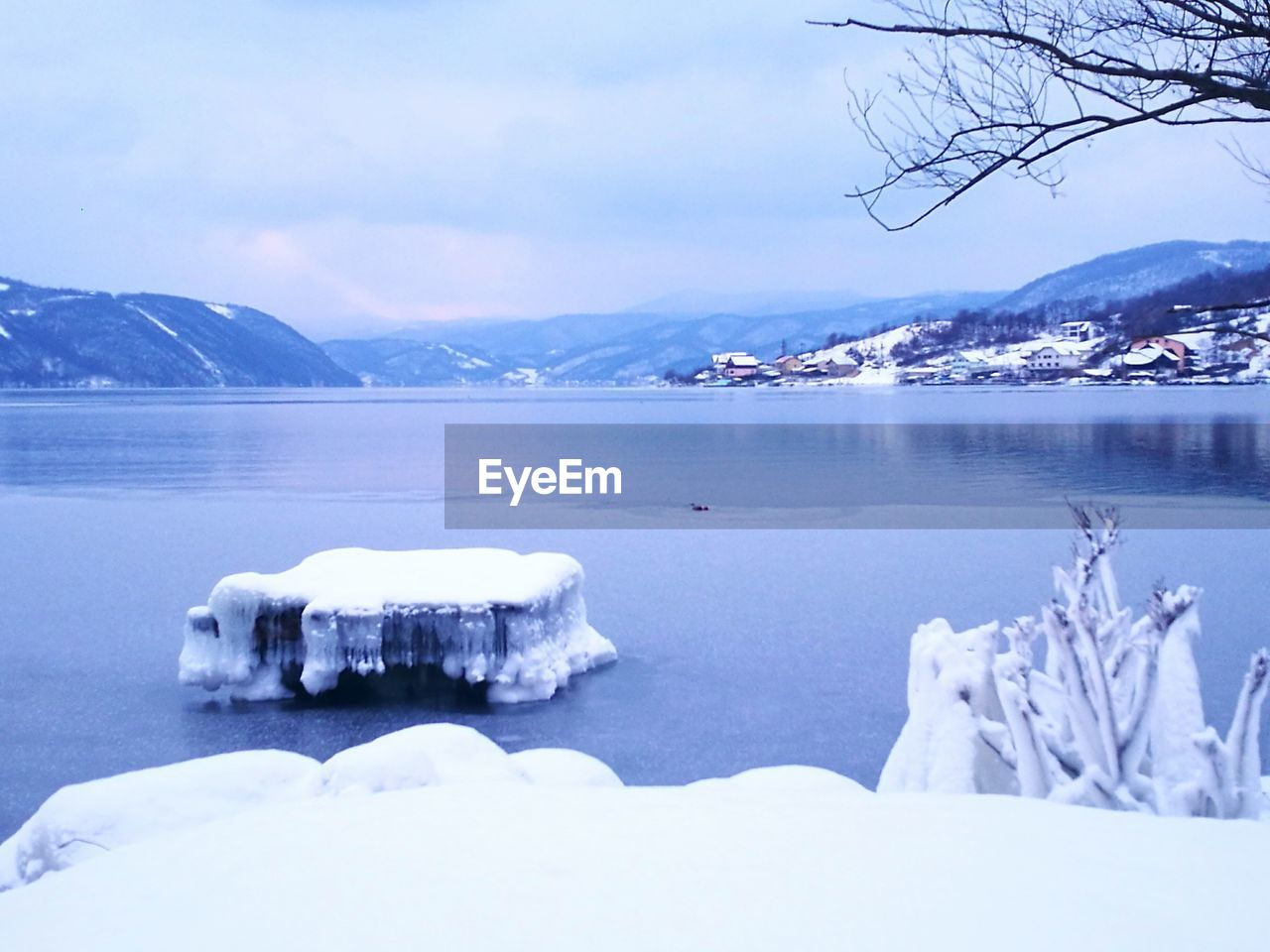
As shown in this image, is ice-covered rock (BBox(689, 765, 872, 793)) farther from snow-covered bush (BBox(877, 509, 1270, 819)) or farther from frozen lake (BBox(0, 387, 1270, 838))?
frozen lake (BBox(0, 387, 1270, 838))

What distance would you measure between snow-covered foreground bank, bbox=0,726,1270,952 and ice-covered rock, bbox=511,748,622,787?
8.24 ft

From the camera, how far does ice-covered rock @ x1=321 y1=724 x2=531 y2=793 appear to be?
660 cm

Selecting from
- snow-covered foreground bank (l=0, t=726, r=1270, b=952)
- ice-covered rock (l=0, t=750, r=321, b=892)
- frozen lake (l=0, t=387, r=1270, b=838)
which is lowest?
frozen lake (l=0, t=387, r=1270, b=838)

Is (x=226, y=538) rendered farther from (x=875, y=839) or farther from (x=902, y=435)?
(x=902, y=435)

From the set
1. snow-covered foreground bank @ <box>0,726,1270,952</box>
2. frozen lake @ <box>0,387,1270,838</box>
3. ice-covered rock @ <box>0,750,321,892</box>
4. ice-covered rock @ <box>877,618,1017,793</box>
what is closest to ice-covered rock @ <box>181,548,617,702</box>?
frozen lake @ <box>0,387,1270,838</box>

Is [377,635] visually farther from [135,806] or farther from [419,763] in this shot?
[135,806]

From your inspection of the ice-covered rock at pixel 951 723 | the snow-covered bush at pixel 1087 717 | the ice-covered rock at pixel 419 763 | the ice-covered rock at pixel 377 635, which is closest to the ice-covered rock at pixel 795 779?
the ice-covered rock at pixel 951 723

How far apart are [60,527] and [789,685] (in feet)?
53.8

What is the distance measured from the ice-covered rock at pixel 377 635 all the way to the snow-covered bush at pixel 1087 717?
534cm

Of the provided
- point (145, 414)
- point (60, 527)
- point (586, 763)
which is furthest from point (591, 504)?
point (145, 414)

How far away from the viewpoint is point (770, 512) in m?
24.2

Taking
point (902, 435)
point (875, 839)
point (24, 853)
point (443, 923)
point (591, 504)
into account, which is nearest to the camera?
point (443, 923)

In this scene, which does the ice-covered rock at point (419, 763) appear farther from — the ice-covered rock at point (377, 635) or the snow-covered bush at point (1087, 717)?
the ice-covered rock at point (377, 635)

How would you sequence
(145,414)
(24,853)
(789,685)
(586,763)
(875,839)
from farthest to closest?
(145,414) < (789,685) < (586,763) < (24,853) < (875,839)
